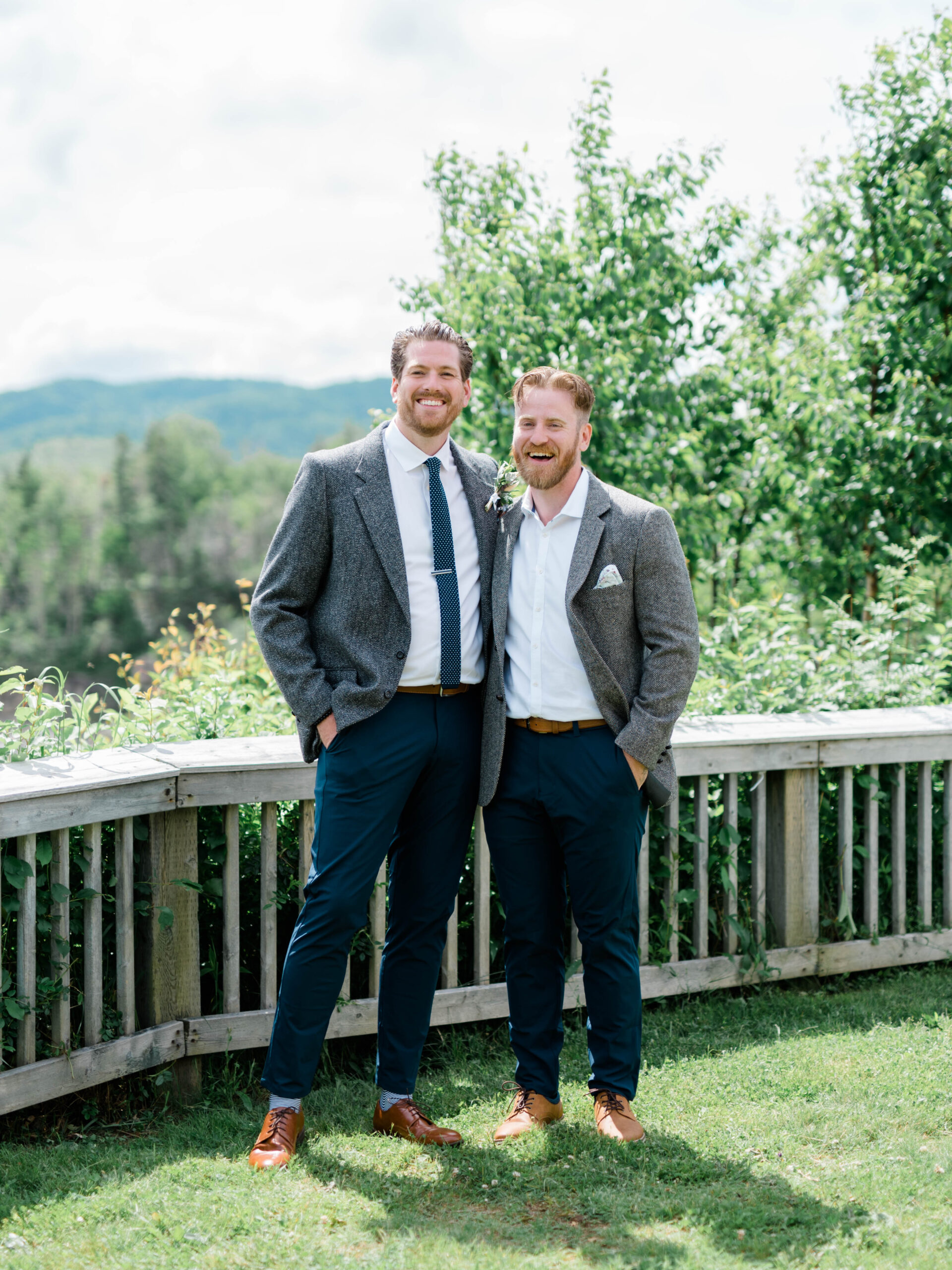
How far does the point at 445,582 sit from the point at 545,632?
267 millimetres

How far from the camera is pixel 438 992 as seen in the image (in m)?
3.42

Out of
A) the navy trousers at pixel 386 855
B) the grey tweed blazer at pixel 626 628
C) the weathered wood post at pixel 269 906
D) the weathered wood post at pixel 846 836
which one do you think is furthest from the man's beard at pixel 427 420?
the weathered wood post at pixel 846 836

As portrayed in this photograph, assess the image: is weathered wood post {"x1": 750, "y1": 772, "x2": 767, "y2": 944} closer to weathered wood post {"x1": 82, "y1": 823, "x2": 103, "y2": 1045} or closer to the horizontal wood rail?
the horizontal wood rail

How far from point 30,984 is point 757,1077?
190 cm

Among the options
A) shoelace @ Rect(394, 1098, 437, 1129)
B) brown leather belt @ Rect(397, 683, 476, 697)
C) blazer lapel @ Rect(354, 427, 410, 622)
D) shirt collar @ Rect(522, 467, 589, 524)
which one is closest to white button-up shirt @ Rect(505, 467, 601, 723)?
shirt collar @ Rect(522, 467, 589, 524)

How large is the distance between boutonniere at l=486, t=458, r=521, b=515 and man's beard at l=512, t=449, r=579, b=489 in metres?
0.13

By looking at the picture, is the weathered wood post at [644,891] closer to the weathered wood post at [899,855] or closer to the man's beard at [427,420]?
the weathered wood post at [899,855]

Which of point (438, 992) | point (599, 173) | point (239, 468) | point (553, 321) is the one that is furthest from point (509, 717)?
point (239, 468)

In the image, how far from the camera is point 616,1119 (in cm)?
280

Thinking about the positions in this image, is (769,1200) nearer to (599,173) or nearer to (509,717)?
(509,717)

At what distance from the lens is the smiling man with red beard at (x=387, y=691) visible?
2736 millimetres

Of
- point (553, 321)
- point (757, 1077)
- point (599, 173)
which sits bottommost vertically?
point (757, 1077)

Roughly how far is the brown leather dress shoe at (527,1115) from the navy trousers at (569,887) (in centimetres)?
2

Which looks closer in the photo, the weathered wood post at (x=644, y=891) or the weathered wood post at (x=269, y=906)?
the weathered wood post at (x=269, y=906)
